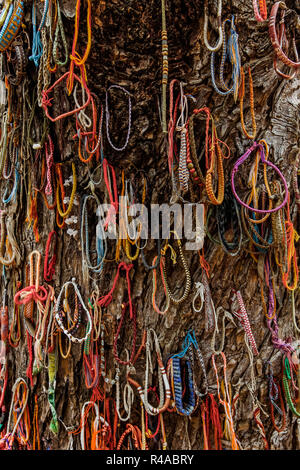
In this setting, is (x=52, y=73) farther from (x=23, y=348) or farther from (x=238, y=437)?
(x=238, y=437)

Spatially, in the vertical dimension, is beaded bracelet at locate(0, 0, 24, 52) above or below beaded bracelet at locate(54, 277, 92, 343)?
above

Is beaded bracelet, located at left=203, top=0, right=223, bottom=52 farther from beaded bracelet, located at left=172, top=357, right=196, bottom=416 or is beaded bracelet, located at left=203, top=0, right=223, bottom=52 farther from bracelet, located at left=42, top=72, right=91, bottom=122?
beaded bracelet, located at left=172, top=357, right=196, bottom=416

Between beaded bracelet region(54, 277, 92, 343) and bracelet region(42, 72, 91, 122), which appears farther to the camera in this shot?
beaded bracelet region(54, 277, 92, 343)

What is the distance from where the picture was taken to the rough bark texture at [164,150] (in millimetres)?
1511

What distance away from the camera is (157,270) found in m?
1.63

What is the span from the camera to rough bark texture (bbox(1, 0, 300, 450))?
1.51 m

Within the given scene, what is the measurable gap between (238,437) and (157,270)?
88 cm

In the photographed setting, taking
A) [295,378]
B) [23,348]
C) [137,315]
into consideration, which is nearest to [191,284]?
[137,315]

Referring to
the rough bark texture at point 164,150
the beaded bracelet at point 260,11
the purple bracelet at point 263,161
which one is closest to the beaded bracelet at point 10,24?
the rough bark texture at point 164,150

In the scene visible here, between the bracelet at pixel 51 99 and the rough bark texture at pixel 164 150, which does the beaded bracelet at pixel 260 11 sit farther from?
the bracelet at pixel 51 99

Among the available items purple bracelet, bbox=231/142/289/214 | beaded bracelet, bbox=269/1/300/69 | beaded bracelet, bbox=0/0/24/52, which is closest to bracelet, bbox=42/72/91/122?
beaded bracelet, bbox=0/0/24/52

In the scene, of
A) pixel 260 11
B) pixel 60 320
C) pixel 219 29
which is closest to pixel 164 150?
pixel 219 29

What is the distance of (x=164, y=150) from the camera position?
5.23ft

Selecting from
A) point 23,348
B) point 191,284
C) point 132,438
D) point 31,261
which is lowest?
point 132,438
